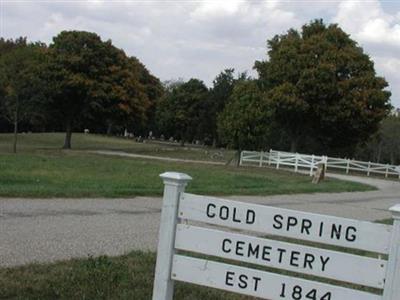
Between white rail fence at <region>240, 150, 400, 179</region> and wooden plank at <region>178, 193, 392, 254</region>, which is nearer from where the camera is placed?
wooden plank at <region>178, 193, 392, 254</region>

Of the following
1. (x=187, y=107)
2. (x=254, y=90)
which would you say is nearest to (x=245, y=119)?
(x=254, y=90)

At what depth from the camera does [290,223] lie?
466 cm

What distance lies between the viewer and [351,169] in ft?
145

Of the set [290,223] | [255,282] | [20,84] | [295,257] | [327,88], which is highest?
[327,88]

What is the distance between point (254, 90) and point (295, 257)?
3440 centimetres

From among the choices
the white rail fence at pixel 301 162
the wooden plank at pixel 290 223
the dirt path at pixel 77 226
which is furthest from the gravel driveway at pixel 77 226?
the white rail fence at pixel 301 162

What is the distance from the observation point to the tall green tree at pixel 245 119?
37.8 metres

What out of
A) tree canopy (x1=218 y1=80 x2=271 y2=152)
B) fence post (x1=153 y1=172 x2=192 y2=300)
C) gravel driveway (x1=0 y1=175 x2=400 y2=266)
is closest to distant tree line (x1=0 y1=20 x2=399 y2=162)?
tree canopy (x1=218 y1=80 x2=271 y2=152)

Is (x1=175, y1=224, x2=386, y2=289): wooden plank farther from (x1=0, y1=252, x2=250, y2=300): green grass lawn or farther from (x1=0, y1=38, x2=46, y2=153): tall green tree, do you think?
(x1=0, y1=38, x2=46, y2=153): tall green tree

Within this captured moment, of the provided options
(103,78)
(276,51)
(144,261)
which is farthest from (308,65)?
(144,261)

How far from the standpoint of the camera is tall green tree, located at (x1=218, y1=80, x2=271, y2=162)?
3775 cm

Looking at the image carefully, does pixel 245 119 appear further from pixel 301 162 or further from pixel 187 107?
pixel 187 107

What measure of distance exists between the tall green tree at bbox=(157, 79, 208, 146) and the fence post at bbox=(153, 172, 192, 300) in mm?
74748

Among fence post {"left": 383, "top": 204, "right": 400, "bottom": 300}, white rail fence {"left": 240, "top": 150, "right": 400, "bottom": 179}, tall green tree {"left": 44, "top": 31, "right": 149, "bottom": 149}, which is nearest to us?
fence post {"left": 383, "top": 204, "right": 400, "bottom": 300}
